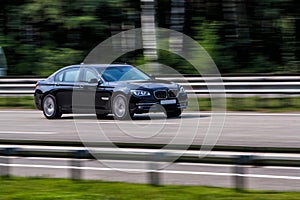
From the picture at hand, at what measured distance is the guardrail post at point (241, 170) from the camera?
8.73 metres

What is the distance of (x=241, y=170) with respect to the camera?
893 centimetres

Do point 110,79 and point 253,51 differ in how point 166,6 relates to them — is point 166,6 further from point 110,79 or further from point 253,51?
point 110,79

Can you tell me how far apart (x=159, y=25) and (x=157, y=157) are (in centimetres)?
2721

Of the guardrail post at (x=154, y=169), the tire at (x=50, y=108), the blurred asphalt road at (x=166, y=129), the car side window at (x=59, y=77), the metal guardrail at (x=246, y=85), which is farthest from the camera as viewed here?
the metal guardrail at (x=246, y=85)

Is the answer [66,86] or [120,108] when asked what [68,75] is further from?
[120,108]

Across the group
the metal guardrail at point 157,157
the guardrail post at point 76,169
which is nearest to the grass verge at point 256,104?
the guardrail post at point 76,169

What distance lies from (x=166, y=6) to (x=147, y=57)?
25.0 ft

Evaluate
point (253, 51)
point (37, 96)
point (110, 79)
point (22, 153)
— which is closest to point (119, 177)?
point (22, 153)

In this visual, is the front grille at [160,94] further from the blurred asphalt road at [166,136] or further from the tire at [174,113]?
the blurred asphalt road at [166,136]

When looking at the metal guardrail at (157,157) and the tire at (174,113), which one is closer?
the metal guardrail at (157,157)

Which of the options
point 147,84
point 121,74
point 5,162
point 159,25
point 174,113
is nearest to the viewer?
point 5,162

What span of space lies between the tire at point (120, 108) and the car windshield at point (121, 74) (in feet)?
2.37

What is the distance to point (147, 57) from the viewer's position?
99.4 feet

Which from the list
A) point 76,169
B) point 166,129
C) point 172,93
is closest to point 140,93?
point 172,93
